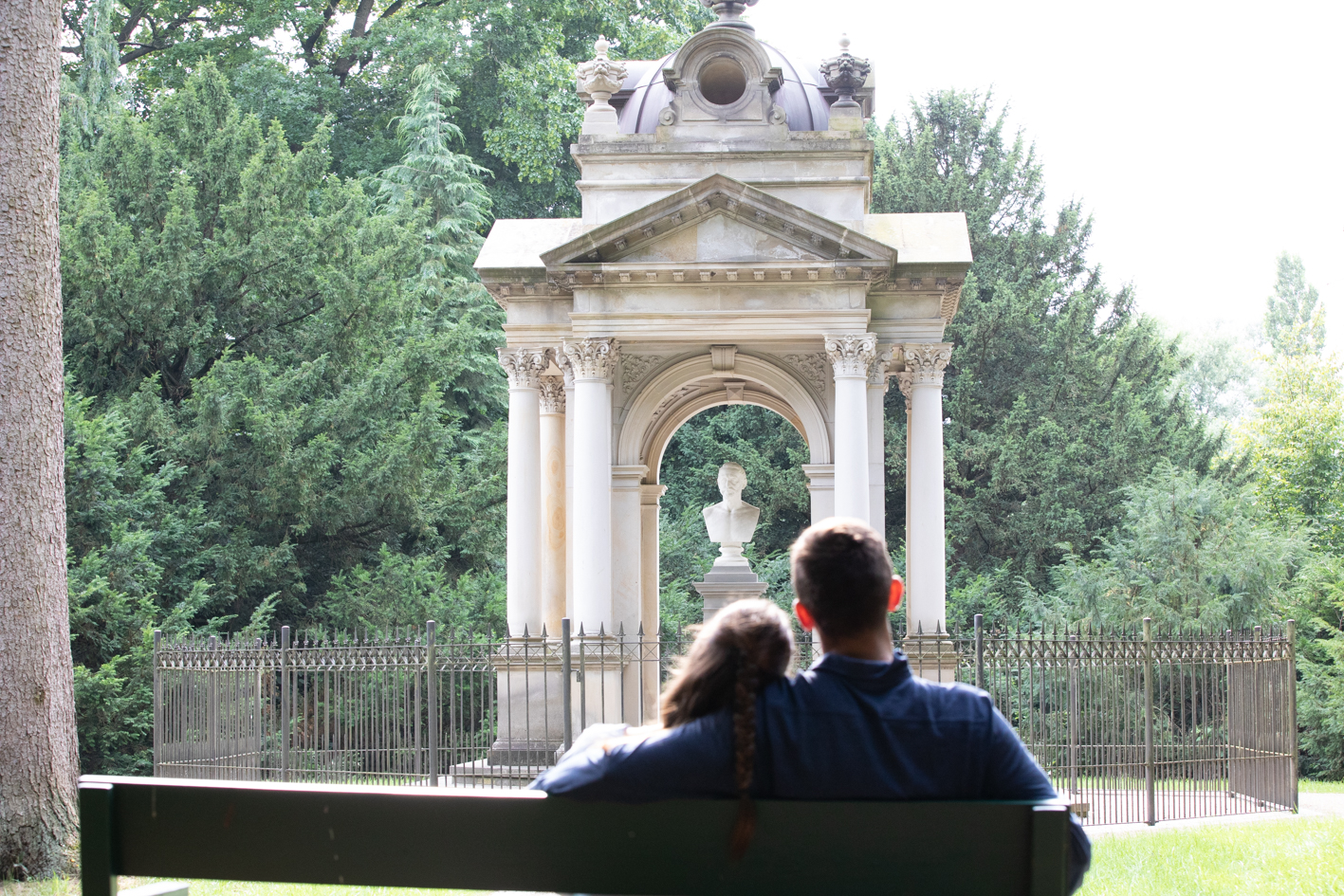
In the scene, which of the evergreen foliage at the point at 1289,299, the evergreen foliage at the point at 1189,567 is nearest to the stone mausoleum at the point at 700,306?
the evergreen foliage at the point at 1189,567

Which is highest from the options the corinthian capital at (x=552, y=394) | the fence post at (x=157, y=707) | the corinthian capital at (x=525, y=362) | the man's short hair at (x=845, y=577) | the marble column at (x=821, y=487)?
the corinthian capital at (x=525, y=362)

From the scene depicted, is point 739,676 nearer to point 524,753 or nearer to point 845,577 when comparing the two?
point 845,577

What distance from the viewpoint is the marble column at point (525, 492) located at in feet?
54.8

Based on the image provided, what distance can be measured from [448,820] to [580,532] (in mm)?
12524

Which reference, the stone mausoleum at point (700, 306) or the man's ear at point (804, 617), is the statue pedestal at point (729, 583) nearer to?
the stone mausoleum at point (700, 306)

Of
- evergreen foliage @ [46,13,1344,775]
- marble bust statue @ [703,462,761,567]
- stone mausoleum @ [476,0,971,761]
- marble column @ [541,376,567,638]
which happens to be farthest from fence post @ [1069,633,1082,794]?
evergreen foliage @ [46,13,1344,775]

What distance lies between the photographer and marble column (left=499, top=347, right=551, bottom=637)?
1670cm

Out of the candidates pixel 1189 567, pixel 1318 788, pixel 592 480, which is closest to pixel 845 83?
pixel 592 480

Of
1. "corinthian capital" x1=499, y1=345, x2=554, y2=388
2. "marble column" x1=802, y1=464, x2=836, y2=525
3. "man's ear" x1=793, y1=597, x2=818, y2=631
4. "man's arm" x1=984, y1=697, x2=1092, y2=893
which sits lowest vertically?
"man's arm" x1=984, y1=697, x2=1092, y2=893

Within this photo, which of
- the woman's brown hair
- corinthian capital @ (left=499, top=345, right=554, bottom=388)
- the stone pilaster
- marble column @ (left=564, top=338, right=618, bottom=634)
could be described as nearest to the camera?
the woman's brown hair

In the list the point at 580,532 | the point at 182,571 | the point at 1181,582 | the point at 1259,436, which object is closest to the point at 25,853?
the point at 580,532

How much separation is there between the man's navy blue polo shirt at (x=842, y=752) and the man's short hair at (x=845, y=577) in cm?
10

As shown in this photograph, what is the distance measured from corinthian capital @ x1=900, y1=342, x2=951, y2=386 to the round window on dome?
4031 mm

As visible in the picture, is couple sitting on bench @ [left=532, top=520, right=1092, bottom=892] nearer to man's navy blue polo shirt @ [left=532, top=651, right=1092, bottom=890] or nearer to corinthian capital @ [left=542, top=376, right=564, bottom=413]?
man's navy blue polo shirt @ [left=532, top=651, right=1092, bottom=890]
